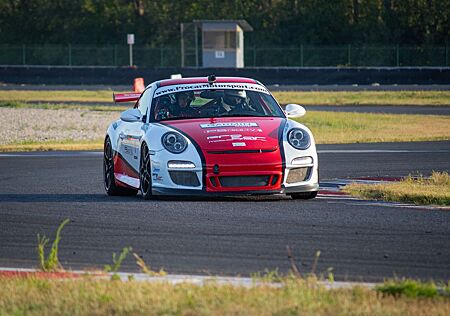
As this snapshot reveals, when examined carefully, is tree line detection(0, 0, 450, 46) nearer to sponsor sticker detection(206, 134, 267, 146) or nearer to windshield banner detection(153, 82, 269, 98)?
windshield banner detection(153, 82, 269, 98)

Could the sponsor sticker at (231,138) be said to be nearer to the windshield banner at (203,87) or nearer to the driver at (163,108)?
the driver at (163,108)

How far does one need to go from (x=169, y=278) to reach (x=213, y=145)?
4.76 metres

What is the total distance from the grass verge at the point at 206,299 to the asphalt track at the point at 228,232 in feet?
2.76

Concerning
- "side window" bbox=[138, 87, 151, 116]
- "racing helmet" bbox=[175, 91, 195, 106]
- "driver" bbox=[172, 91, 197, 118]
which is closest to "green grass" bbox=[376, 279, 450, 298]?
"driver" bbox=[172, 91, 197, 118]

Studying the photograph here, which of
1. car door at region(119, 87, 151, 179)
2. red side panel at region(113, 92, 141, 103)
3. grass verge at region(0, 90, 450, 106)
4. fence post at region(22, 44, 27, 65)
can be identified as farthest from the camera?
fence post at region(22, 44, 27, 65)

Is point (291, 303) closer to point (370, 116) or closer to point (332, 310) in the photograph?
point (332, 310)

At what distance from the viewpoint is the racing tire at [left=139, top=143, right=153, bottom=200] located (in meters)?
12.6

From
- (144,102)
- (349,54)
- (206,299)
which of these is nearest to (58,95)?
(349,54)

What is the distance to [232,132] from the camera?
1245 centimetres

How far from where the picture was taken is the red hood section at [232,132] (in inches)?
481

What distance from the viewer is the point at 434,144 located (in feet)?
75.6

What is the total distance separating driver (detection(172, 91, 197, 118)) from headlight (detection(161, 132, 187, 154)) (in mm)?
909

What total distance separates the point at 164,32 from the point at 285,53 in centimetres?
1278

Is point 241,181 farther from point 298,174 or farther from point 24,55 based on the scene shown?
point 24,55
